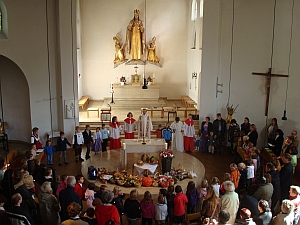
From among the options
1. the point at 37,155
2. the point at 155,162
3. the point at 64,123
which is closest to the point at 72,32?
the point at 64,123

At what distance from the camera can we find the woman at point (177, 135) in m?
15.1

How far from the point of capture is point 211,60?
16.3 meters

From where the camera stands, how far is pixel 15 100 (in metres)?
Result: 17.0

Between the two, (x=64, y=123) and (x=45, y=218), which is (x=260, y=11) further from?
(x=45, y=218)

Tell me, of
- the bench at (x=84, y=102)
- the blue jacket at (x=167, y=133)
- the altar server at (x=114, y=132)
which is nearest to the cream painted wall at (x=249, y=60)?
the blue jacket at (x=167, y=133)

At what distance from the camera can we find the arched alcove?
16.7 meters

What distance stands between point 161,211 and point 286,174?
334cm

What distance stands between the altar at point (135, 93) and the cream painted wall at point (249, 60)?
5120 mm

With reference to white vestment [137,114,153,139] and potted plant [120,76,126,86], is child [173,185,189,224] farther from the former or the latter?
potted plant [120,76,126,86]

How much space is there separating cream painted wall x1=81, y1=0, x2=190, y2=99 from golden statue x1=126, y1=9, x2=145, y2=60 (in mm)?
629

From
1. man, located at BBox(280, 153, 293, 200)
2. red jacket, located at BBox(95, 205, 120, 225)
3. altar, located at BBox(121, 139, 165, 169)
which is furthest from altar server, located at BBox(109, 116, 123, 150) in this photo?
red jacket, located at BBox(95, 205, 120, 225)

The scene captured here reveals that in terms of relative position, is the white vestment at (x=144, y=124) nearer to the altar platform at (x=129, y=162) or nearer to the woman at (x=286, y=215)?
the altar platform at (x=129, y=162)

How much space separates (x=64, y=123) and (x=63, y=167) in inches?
120

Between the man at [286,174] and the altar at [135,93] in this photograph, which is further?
the altar at [135,93]
